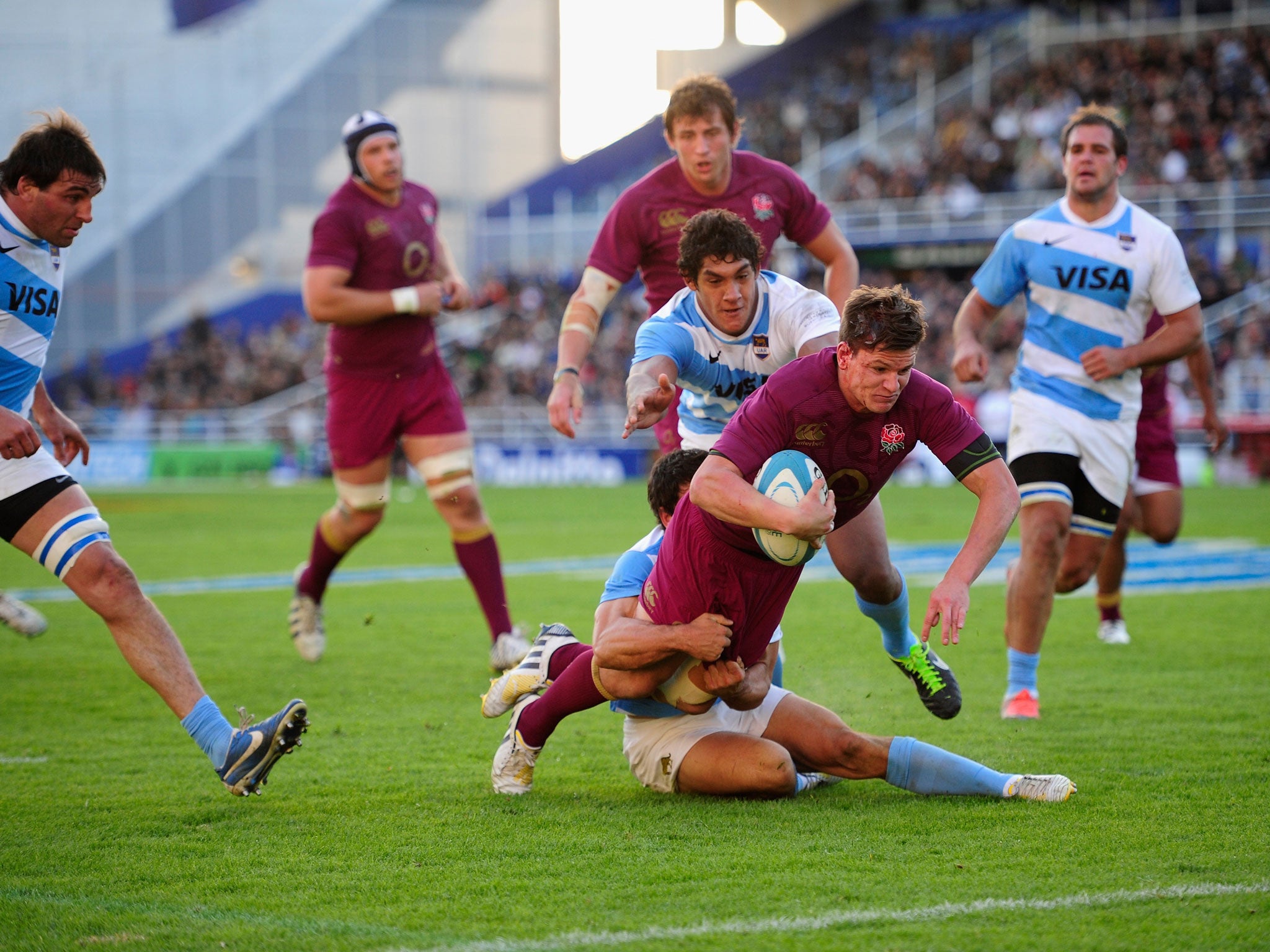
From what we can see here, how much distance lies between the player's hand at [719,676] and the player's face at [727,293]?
1.35m

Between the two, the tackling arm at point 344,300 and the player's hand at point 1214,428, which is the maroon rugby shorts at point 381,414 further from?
the player's hand at point 1214,428

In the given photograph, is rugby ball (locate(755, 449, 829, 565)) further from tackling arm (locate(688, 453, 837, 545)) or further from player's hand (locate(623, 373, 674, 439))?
player's hand (locate(623, 373, 674, 439))

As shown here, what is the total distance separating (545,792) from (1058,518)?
2716 millimetres

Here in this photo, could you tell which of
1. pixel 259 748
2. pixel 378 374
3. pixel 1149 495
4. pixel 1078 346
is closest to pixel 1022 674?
pixel 1078 346

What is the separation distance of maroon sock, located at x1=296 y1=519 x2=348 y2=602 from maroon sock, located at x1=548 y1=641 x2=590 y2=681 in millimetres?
3018

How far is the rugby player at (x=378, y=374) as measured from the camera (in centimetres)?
755

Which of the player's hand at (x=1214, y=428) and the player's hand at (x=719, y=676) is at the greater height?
the player's hand at (x=1214, y=428)

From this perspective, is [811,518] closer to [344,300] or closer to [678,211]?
[678,211]

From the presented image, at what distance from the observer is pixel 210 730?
14.8 feet

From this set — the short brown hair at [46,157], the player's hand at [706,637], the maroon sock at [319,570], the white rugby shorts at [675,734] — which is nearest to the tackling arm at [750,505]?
the player's hand at [706,637]

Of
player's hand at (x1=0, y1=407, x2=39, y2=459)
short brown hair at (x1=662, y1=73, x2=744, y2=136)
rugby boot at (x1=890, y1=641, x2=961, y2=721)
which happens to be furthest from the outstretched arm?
player's hand at (x1=0, y1=407, x2=39, y2=459)

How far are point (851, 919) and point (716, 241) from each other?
8.07 ft

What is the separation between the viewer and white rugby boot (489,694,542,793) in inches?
186

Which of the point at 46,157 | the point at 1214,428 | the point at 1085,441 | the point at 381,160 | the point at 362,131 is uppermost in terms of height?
the point at 362,131
